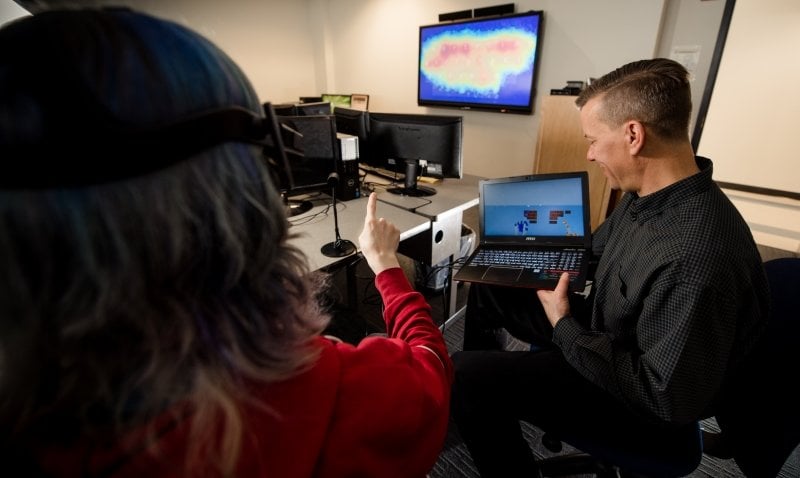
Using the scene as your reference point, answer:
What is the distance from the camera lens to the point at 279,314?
45 cm

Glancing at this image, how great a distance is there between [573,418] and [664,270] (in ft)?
1.41

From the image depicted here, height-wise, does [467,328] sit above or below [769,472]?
below

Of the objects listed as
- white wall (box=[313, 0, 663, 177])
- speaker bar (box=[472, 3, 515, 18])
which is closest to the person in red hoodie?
white wall (box=[313, 0, 663, 177])

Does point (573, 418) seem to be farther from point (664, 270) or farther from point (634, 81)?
point (634, 81)

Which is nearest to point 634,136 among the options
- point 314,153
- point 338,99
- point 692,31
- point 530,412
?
point 530,412

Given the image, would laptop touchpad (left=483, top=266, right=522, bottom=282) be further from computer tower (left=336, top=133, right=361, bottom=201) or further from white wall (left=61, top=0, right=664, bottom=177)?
white wall (left=61, top=0, right=664, bottom=177)

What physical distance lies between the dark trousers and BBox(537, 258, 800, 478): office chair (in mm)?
24

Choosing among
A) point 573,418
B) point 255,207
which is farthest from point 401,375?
point 573,418

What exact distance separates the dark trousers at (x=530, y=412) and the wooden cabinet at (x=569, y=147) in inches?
87.0

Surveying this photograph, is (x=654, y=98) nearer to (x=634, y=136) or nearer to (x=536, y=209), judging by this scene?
(x=634, y=136)

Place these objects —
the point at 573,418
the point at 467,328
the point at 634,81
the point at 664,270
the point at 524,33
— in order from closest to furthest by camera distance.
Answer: the point at 664,270 < the point at 573,418 < the point at 634,81 < the point at 467,328 < the point at 524,33

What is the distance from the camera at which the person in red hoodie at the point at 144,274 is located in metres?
0.29

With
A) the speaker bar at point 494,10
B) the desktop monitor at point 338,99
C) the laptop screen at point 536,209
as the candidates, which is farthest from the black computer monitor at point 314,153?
the desktop monitor at point 338,99

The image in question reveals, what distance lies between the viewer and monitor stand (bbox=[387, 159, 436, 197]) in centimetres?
201
